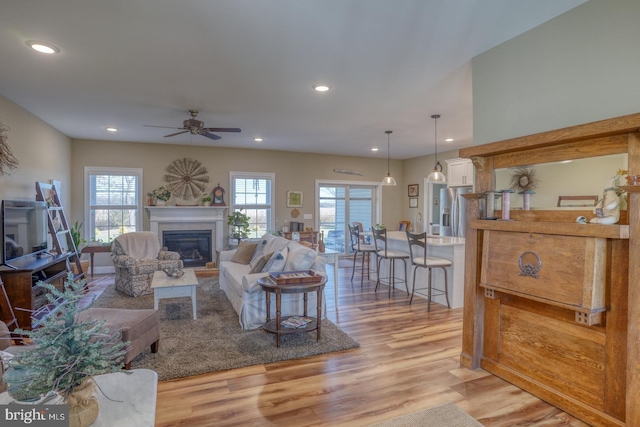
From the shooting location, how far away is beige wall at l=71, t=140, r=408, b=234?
6.62 metres

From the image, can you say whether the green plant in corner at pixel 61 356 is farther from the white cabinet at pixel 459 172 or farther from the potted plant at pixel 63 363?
the white cabinet at pixel 459 172

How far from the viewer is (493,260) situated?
2.64 meters

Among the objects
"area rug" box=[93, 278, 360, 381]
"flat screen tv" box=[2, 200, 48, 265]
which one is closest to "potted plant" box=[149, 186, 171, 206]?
"flat screen tv" box=[2, 200, 48, 265]

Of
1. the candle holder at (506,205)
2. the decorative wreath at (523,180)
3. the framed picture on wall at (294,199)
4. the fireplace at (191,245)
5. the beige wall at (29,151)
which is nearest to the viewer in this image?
the decorative wreath at (523,180)

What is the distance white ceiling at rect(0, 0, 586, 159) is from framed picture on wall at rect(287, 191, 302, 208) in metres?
2.93

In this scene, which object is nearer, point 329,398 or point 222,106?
point 329,398

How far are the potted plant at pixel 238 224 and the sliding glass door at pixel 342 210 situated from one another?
1.88 meters

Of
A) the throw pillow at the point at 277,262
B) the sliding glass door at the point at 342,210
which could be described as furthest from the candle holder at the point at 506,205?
the sliding glass door at the point at 342,210

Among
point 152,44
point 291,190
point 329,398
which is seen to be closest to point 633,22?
point 329,398

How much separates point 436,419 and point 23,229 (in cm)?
487

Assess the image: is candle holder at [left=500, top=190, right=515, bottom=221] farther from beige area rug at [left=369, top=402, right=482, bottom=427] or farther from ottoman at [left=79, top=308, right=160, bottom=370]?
ottoman at [left=79, top=308, right=160, bottom=370]

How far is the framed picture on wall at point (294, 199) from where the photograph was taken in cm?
802

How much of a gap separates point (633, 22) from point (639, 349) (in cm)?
184

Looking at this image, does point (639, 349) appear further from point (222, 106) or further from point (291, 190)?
point (291, 190)
